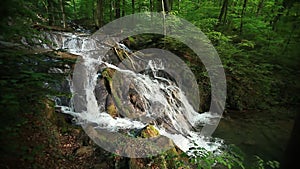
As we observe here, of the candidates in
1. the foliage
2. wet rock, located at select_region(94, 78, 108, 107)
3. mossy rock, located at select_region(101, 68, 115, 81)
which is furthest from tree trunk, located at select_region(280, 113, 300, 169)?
mossy rock, located at select_region(101, 68, 115, 81)

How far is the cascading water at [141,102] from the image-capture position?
6.48 m

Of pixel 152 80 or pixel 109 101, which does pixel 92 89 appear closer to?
pixel 109 101

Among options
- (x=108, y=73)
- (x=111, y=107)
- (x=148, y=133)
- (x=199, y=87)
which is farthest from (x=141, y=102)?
(x=199, y=87)

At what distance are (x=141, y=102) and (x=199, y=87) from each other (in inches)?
164

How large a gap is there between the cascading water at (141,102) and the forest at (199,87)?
63 centimetres

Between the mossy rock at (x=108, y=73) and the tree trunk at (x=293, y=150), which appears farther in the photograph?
the mossy rock at (x=108, y=73)

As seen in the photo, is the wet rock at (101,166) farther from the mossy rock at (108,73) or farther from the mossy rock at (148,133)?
the mossy rock at (108,73)

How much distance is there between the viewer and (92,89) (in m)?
7.00

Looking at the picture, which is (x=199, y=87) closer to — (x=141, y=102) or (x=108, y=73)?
(x=141, y=102)

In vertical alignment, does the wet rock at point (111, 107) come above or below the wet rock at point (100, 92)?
below

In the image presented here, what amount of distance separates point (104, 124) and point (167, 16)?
25.3 ft

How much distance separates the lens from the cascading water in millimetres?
6484

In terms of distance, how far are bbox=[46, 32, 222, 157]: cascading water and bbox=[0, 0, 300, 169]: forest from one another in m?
0.63

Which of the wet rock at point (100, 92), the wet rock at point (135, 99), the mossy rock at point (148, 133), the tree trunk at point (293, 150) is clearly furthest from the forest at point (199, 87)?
the wet rock at point (135, 99)
